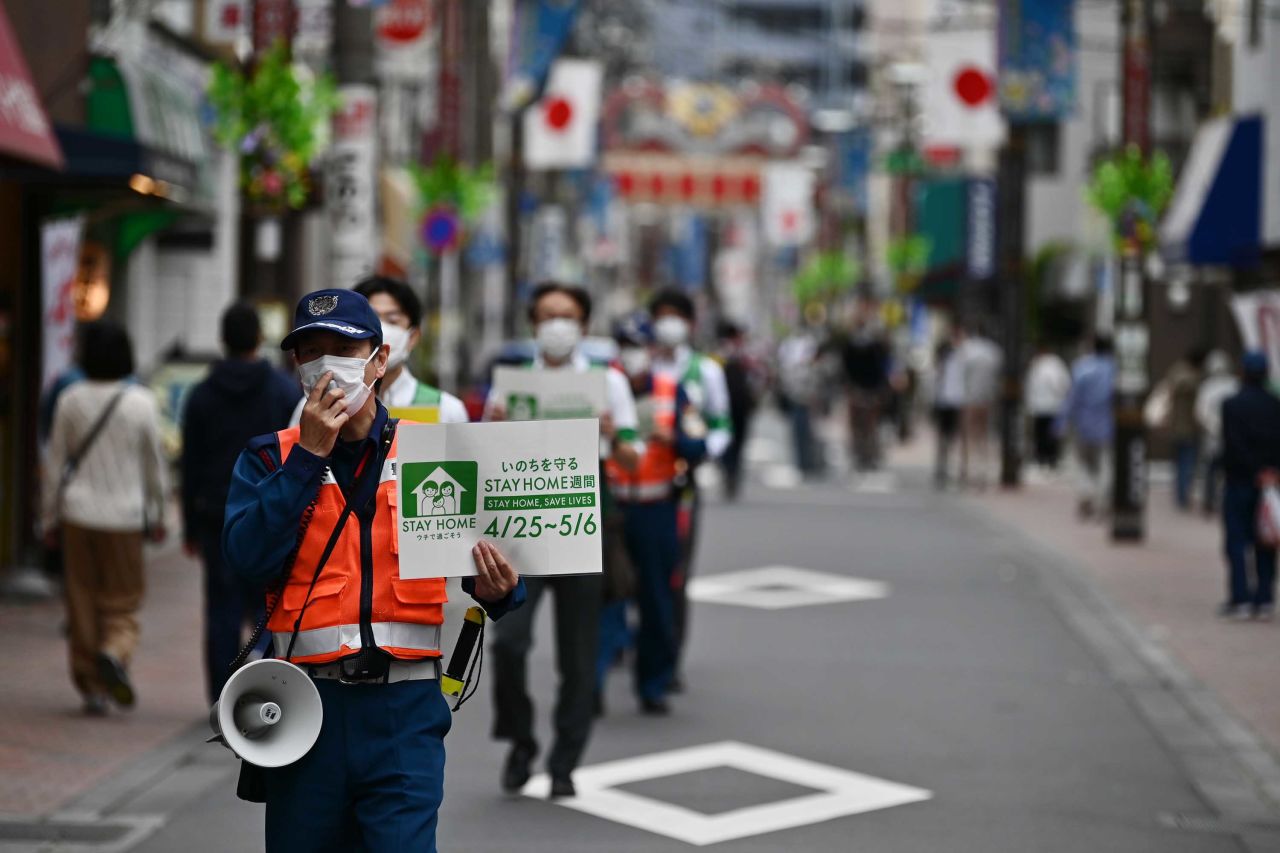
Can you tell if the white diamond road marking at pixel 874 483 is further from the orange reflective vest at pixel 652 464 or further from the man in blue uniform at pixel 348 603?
the man in blue uniform at pixel 348 603

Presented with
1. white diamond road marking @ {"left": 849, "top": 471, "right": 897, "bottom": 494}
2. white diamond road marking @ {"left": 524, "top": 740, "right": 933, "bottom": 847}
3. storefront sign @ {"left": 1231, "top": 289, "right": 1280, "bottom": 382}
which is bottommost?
white diamond road marking @ {"left": 524, "top": 740, "right": 933, "bottom": 847}

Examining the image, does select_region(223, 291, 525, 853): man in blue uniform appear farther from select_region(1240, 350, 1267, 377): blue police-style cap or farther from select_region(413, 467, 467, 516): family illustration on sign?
select_region(1240, 350, 1267, 377): blue police-style cap

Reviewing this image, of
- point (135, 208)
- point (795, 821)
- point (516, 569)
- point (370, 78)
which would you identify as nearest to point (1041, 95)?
point (370, 78)

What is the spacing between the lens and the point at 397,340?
23.7ft

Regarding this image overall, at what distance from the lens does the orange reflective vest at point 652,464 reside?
10.7m

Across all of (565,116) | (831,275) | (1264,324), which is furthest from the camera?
(831,275)

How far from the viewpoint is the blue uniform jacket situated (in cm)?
473

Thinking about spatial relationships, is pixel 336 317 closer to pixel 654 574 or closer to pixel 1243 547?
pixel 654 574

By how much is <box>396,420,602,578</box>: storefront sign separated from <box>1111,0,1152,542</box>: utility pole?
53.6ft

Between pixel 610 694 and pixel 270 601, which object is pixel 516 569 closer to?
pixel 270 601

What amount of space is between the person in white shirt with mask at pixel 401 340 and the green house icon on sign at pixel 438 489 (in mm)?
2336

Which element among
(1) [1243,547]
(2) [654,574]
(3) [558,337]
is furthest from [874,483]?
(3) [558,337]

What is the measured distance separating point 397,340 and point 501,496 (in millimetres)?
2389

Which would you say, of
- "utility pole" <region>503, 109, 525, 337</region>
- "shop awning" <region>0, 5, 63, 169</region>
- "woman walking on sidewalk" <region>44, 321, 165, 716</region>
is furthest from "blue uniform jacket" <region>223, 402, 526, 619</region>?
"utility pole" <region>503, 109, 525, 337</region>
